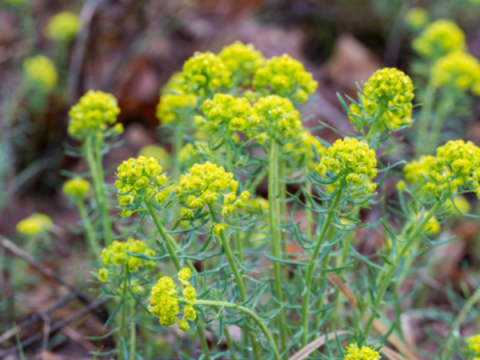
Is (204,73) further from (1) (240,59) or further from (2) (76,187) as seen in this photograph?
(2) (76,187)

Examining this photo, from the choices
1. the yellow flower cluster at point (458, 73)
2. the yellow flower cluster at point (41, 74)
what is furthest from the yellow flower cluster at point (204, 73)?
the yellow flower cluster at point (41, 74)

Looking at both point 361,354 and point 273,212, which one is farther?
point 273,212

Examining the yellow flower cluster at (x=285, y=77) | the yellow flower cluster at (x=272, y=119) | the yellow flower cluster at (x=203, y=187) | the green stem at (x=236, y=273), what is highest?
the yellow flower cluster at (x=285, y=77)

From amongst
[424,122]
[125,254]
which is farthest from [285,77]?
[424,122]

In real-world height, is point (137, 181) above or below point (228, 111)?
below

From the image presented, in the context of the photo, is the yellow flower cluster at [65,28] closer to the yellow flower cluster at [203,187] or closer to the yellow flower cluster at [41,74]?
the yellow flower cluster at [41,74]

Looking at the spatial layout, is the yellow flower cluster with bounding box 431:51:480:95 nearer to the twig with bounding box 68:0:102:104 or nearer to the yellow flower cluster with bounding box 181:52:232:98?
the yellow flower cluster with bounding box 181:52:232:98

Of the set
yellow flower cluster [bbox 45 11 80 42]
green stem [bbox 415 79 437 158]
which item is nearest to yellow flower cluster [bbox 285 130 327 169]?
green stem [bbox 415 79 437 158]
